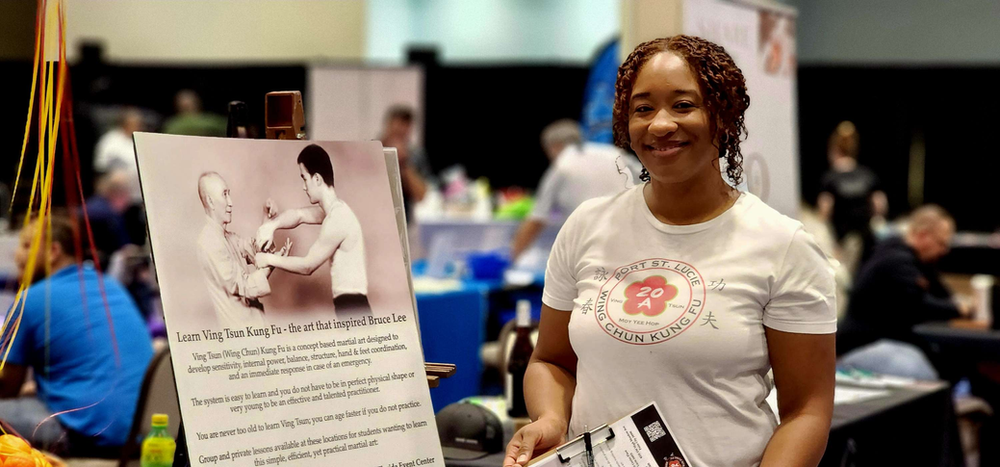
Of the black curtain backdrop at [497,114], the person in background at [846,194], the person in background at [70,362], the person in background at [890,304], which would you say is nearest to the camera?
the person in background at [70,362]

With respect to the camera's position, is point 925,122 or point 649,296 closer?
point 649,296

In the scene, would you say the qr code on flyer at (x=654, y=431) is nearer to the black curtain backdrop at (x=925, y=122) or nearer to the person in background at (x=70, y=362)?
the person in background at (x=70, y=362)

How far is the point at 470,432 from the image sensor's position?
80.0 inches

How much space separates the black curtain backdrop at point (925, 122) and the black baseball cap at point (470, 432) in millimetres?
10044

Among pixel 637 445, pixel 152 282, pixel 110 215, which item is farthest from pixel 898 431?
pixel 110 215

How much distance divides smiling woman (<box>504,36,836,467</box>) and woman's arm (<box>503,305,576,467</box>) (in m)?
0.02

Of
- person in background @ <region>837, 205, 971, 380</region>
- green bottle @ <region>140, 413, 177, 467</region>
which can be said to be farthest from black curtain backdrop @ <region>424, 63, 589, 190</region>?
green bottle @ <region>140, 413, 177, 467</region>

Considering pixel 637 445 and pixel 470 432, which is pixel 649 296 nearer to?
pixel 637 445

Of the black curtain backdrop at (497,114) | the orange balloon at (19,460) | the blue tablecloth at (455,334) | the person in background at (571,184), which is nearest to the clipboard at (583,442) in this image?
the orange balloon at (19,460)

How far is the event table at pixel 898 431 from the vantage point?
2.43m

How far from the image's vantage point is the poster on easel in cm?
138

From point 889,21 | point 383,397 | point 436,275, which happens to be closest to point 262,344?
point 383,397

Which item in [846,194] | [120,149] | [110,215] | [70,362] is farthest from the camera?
[120,149]

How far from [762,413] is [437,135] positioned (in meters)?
10.5
